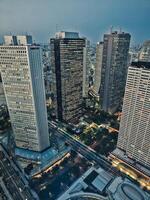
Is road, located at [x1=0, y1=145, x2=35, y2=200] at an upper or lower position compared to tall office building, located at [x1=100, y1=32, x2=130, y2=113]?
lower

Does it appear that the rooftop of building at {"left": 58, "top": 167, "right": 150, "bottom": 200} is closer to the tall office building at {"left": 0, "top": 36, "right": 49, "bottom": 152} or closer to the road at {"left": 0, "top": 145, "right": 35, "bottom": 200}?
the road at {"left": 0, "top": 145, "right": 35, "bottom": 200}

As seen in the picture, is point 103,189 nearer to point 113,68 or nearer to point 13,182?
Answer: point 13,182

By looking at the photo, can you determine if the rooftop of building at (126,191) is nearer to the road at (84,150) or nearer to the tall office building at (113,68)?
the road at (84,150)

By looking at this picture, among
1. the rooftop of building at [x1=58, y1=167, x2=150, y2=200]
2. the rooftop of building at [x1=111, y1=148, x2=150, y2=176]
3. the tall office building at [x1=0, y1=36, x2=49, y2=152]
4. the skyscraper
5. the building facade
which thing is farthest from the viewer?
the rooftop of building at [x1=111, y1=148, x2=150, y2=176]

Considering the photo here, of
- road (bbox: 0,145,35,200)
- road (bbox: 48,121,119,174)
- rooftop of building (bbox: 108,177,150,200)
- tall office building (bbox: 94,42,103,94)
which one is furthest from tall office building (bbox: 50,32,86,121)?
rooftop of building (bbox: 108,177,150,200)

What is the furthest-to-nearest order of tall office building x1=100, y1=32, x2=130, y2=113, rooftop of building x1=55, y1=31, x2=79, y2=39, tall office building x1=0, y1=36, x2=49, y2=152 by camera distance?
tall office building x1=100, y1=32, x2=130, y2=113 < rooftop of building x1=55, y1=31, x2=79, y2=39 < tall office building x1=0, y1=36, x2=49, y2=152

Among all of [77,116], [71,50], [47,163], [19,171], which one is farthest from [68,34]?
[19,171]

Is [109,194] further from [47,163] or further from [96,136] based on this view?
[96,136]
